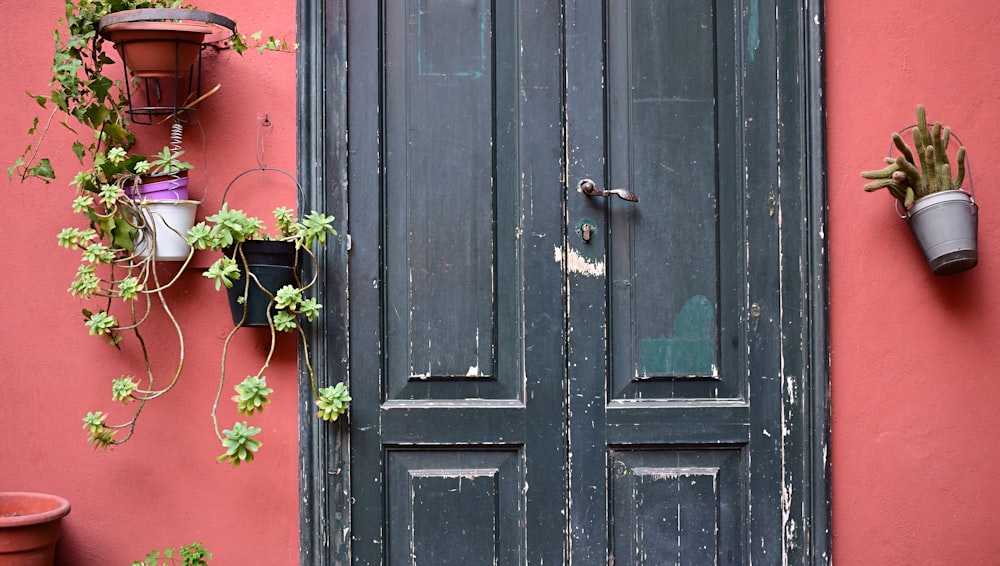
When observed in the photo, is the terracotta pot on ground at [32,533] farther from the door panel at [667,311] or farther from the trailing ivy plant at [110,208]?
the door panel at [667,311]

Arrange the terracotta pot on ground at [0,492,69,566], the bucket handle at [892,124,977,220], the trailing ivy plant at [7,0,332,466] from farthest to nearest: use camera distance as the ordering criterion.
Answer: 1. the bucket handle at [892,124,977,220]
2. the trailing ivy plant at [7,0,332,466]
3. the terracotta pot on ground at [0,492,69,566]

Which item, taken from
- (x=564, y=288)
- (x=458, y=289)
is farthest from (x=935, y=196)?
(x=458, y=289)

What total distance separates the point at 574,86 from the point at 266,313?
1.07 metres

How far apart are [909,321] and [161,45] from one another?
7.14ft

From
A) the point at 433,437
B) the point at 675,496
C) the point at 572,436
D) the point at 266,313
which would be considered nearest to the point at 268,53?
the point at 266,313

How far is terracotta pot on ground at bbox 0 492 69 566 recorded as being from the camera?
2270 mm

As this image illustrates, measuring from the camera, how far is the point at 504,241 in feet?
8.49

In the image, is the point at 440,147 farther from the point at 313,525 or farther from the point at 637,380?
the point at 313,525

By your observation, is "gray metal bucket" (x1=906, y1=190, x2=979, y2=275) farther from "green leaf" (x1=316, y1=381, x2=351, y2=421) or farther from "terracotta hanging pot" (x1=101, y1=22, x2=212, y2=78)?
"terracotta hanging pot" (x1=101, y1=22, x2=212, y2=78)

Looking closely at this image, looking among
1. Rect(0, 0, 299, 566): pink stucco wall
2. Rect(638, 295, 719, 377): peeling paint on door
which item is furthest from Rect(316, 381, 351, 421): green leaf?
Rect(638, 295, 719, 377): peeling paint on door

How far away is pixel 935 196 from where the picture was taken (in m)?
2.39

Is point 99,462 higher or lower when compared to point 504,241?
lower

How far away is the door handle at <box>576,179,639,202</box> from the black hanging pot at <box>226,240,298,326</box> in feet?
2.70

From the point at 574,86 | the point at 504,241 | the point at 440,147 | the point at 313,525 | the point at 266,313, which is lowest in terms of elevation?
the point at 313,525
